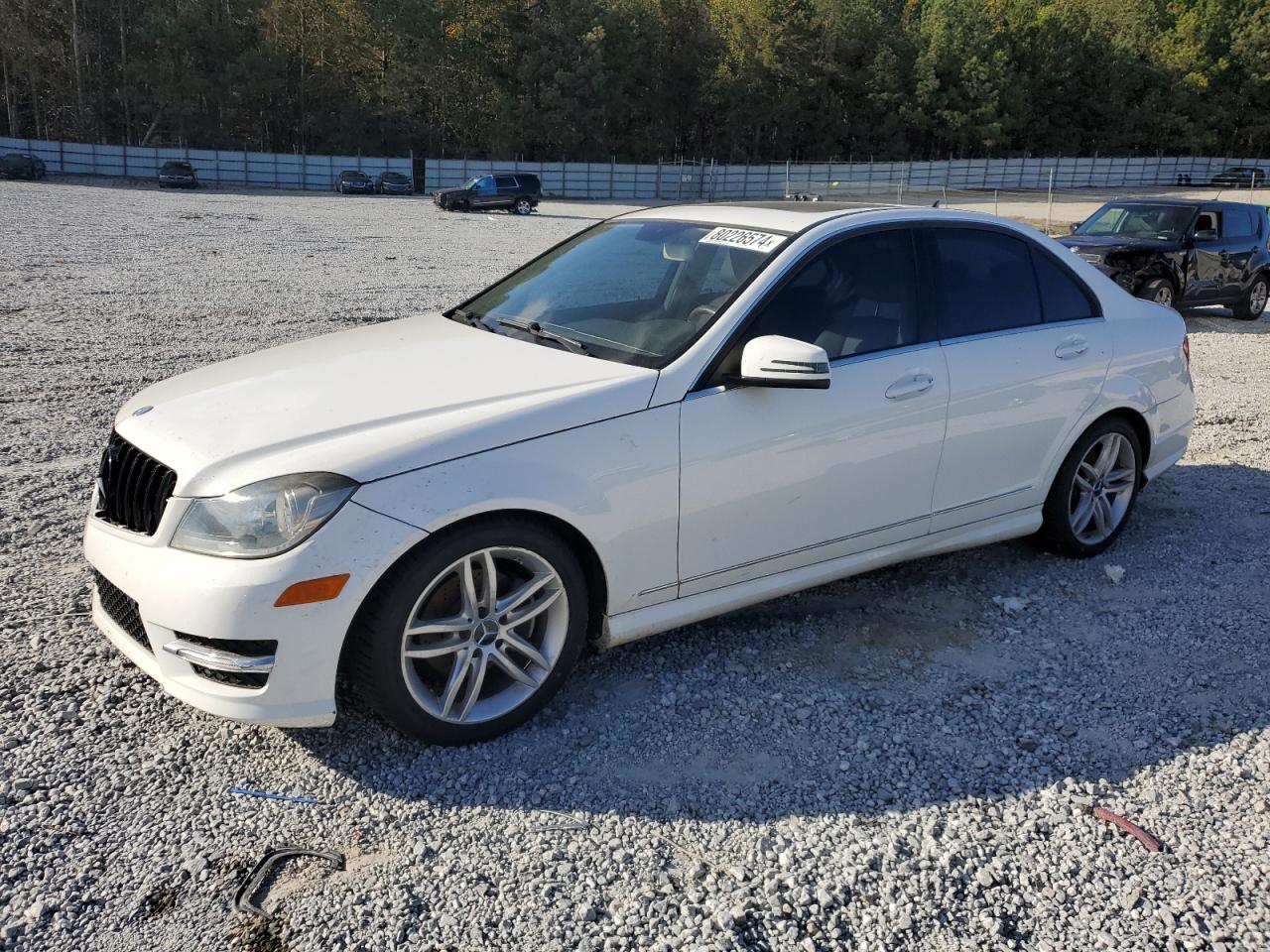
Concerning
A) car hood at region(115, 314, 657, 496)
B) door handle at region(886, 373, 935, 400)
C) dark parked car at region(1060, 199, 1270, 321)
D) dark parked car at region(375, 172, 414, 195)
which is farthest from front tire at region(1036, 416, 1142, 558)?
dark parked car at region(375, 172, 414, 195)

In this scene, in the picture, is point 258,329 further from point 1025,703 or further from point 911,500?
point 1025,703

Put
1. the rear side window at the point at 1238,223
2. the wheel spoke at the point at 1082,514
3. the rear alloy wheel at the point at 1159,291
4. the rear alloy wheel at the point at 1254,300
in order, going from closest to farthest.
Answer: the wheel spoke at the point at 1082,514, the rear alloy wheel at the point at 1159,291, the rear side window at the point at 1238,223, the rear alloy wheel at the point at 1254,300

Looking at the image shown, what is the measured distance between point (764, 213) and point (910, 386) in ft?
3.22

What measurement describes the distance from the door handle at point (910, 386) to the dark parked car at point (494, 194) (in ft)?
115

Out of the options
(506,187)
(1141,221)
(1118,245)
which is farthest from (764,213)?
(506,187)

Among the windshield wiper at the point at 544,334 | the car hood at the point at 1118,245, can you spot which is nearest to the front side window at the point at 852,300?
the windshield wiper at the point at 544,334

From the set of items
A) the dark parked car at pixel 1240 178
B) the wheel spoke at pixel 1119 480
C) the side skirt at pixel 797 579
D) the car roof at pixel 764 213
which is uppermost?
the dark parked car at pixel 1240 178

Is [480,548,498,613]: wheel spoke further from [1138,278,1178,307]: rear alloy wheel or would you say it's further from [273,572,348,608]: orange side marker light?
[1138,278,1178,307]: rear alloy wheel

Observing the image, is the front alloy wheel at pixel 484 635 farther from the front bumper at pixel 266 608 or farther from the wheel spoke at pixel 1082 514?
the wheel spoke at pixel 1082 514

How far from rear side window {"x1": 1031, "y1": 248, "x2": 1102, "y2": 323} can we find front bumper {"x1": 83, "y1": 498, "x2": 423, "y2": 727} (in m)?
3.26

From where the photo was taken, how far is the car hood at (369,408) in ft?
9.90

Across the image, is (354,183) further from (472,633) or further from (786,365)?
(472,633)

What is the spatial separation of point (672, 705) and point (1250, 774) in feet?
6.28

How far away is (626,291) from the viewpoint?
4.26m
